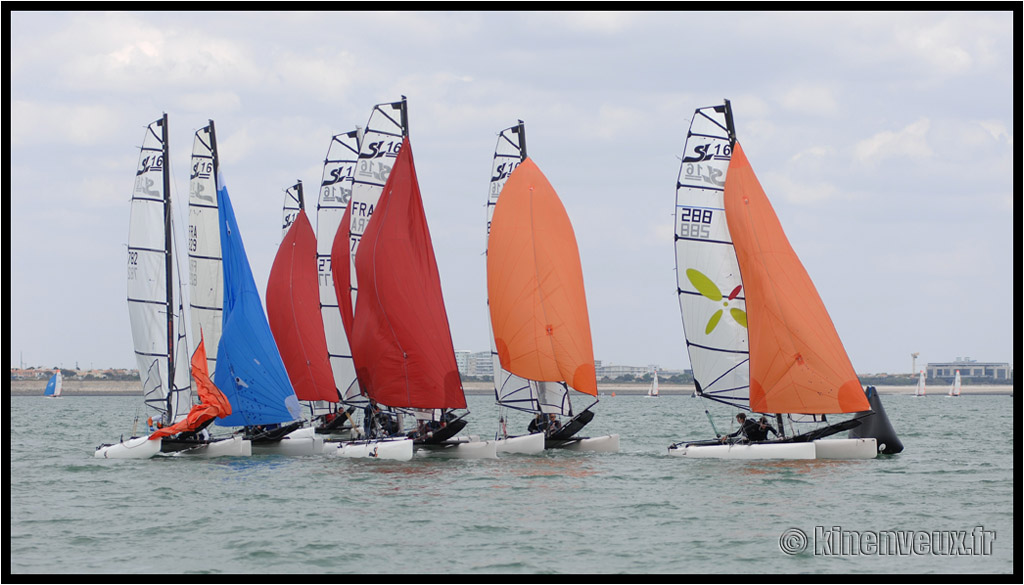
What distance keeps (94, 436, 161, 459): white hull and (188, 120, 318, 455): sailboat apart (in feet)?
6.86

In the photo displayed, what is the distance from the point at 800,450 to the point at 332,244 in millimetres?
17162

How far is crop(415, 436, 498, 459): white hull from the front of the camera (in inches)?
1235

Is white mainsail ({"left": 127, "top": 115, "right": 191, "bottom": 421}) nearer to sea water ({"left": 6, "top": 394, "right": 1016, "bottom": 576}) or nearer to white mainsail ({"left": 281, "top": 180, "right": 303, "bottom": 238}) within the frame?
sea water ({"left": 6, "top": 394, "right": 1016, "bottom": 576})

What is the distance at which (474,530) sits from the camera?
851 inches

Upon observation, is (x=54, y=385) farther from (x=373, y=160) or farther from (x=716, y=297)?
(x=716, y=297)

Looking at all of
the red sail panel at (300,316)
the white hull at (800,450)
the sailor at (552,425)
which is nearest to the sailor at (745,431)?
the white hull at (800,450)

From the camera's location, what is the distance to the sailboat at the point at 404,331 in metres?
31.9

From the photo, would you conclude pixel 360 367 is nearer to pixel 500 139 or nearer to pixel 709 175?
pixel 500 139

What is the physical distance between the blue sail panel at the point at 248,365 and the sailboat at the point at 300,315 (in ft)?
17.8

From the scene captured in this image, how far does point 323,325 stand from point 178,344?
22.5 ft

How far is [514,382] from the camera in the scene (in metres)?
33.9

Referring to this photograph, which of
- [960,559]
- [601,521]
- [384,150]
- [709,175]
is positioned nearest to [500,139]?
[384,150]

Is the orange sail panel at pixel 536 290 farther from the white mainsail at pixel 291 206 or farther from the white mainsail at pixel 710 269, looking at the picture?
the white mainsail at pixel 291 206
